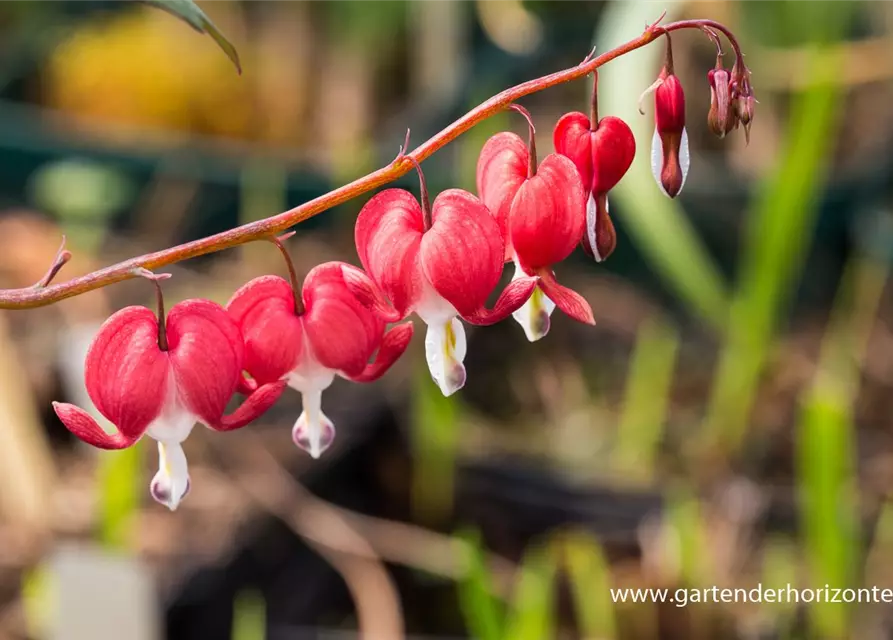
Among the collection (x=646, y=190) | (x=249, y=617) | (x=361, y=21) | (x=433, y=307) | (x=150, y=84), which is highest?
(x=361, y=21)

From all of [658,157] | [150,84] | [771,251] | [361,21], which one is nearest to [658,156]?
[658,157]

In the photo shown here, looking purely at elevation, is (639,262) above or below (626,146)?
above

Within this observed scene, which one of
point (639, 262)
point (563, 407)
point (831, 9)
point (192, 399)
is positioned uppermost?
point (831, 9)

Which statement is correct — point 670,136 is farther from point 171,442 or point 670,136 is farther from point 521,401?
point 521,401

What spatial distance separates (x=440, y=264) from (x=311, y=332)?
5 centimetres

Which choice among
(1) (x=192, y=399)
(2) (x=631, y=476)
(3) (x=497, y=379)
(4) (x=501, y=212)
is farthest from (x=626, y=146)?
(3) (x=497, y=379)

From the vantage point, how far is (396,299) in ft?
1.13

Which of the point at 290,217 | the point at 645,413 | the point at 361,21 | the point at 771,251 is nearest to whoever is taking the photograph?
the point at 290,217

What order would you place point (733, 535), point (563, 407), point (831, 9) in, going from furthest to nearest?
point (831, 9), point (563, 407), point (733, 535)

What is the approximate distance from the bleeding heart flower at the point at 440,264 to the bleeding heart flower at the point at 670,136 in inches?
2.3

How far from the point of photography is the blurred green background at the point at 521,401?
0.73 m

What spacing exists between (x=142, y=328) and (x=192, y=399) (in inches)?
1.2

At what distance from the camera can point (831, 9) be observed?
4.31 feet

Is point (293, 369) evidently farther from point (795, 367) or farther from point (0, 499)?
point (795, 367)
